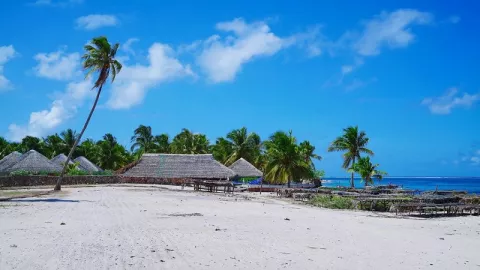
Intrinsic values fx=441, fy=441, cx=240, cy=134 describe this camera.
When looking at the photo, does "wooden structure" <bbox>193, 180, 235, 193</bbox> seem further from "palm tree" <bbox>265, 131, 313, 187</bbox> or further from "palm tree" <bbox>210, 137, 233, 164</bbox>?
"palm tree" <bbox>210, 137, 233, 164</bbox>

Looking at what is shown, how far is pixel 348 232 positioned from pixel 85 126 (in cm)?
2310

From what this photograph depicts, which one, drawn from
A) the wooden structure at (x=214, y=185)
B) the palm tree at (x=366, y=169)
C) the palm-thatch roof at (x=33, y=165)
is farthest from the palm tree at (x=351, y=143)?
the palm-thatch roof at (x=33, y=165)

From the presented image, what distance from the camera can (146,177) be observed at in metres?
43.6

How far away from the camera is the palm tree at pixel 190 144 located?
58.7 meters

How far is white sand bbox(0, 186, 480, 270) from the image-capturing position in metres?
7.62

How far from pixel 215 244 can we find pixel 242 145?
1823 inches

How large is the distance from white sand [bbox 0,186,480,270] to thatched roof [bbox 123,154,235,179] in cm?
2898

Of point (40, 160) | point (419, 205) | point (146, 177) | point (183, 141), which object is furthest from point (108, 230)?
point (183, 141)

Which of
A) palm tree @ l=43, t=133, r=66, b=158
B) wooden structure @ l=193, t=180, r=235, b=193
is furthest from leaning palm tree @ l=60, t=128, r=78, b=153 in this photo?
wooden structure @ l=193, t=180, r=235, b=193

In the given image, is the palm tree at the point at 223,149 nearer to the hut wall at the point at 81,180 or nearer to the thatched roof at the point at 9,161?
the hut wall at the point at 81,180

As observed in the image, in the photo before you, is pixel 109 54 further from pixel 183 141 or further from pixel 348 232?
pixel 183 141

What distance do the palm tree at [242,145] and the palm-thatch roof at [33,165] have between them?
69.2 feet

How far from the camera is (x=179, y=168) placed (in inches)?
1769

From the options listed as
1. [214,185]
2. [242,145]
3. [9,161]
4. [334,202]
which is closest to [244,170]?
[242,145]
